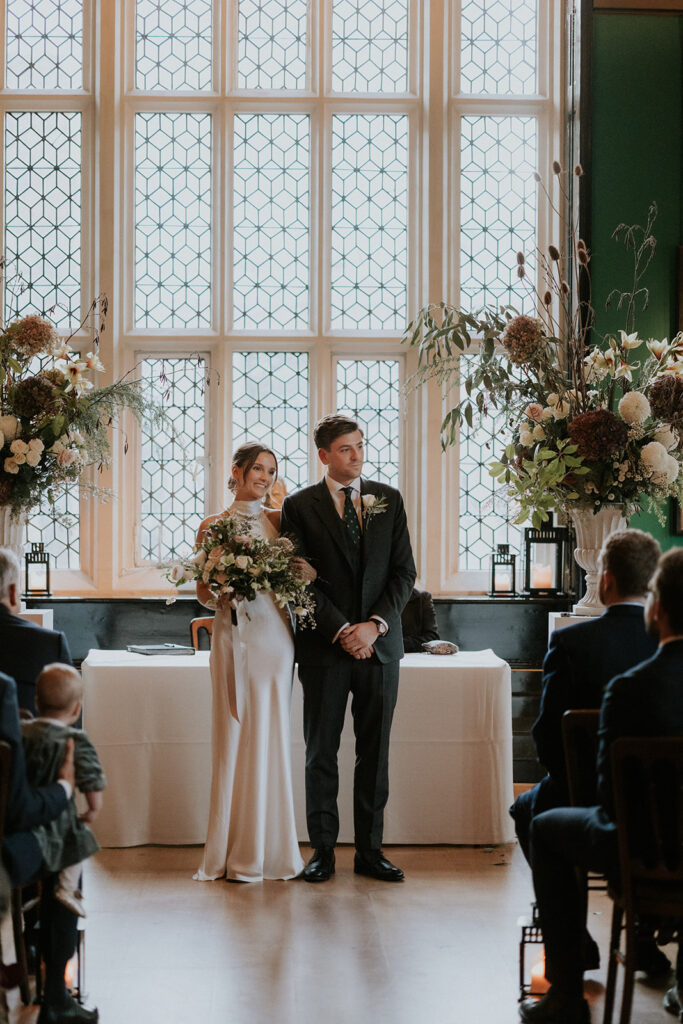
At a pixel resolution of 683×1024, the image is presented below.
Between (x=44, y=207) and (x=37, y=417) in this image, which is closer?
(x=37, y=417)

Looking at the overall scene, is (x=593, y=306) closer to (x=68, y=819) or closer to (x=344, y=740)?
(x=344, y=740)

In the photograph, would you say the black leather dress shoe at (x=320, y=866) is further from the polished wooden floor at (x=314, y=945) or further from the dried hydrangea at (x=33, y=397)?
the dried hydrangea at (x=33, y=397)

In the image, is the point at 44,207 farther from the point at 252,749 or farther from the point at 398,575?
the point at 252,749

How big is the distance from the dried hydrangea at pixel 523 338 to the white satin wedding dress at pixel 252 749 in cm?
164

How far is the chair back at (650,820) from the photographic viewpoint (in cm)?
270

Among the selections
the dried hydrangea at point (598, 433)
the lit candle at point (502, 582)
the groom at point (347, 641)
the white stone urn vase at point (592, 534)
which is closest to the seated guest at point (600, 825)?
the groom at point (347, 641)

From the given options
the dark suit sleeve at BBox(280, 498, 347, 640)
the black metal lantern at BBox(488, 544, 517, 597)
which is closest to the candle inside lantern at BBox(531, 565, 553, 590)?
the black metal lantern at BBox(488, 544, 517, 597)

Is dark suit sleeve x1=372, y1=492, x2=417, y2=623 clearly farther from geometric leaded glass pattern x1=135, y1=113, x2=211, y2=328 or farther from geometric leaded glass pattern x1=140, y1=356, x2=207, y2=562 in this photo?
geometric leaded glass pattern x1=135, y1=113, x2=211, y2=328

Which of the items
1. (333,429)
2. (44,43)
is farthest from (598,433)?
(44,43)

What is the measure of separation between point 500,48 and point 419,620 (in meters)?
3.68

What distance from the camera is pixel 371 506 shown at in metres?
4.75

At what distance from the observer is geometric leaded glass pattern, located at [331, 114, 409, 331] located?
705 centimetres

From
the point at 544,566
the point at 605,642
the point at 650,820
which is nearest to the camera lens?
the point at 650,820

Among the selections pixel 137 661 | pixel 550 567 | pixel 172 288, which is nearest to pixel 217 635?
pixel 137 661
